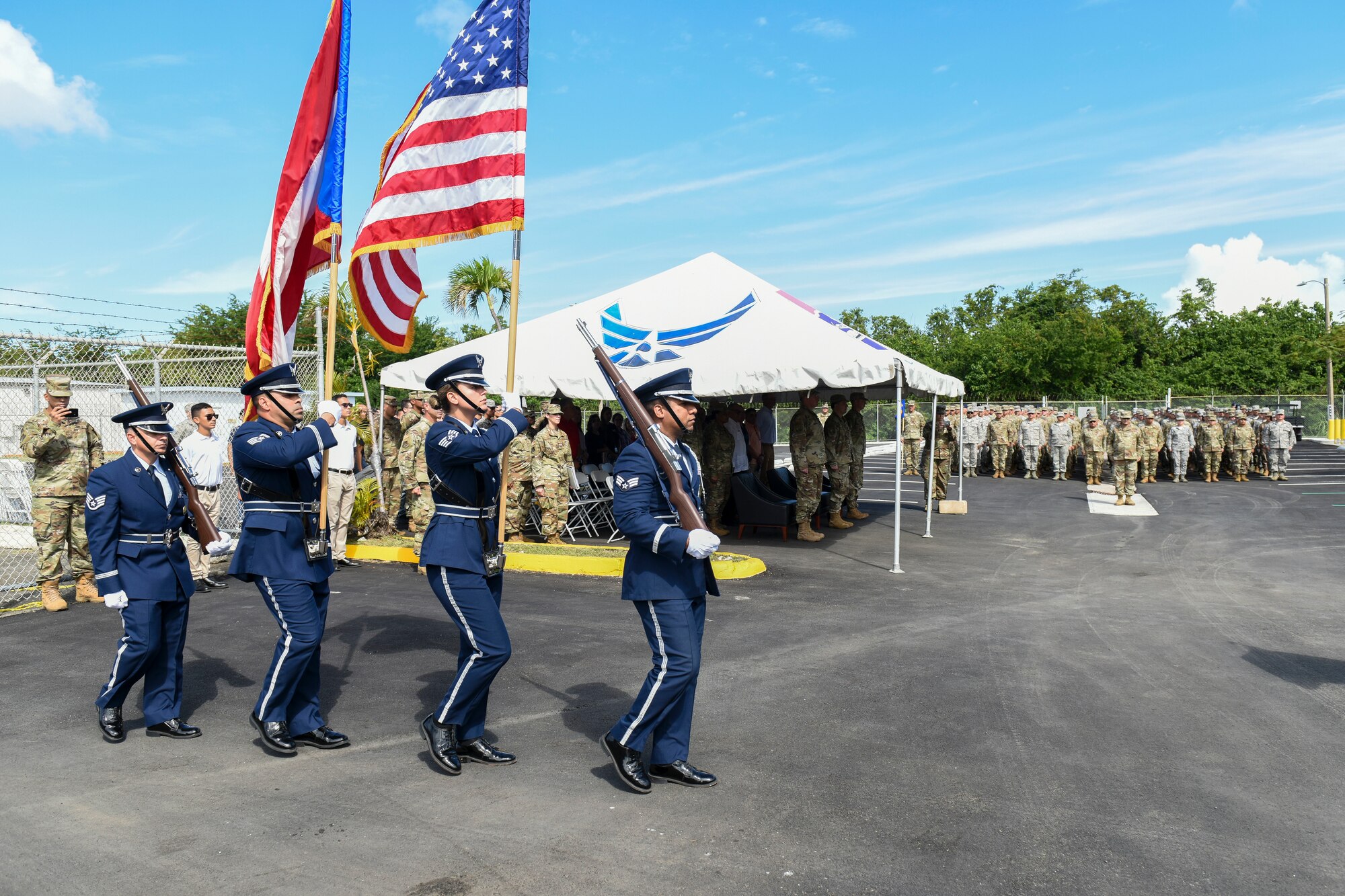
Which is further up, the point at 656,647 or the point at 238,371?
the point at 238,371

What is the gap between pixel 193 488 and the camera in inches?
241

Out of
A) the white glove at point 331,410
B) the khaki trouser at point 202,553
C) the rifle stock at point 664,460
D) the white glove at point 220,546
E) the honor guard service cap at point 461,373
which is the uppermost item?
Result: the honor guard service cap at point 461,373

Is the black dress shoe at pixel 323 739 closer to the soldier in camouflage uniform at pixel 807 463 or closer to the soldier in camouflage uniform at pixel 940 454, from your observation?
the soldier in camouflage uniform at pixel 807 463

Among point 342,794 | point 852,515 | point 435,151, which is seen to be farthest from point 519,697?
point 852,515

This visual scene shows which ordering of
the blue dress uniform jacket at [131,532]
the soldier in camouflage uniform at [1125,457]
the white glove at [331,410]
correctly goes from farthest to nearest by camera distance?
1. the soldier in camouflage uniform at [1125,457]
2. the white glove at [331,410]
3. the blue dress uniform jacket at [131,532]

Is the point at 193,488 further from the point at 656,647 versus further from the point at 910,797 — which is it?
the point at 910,797

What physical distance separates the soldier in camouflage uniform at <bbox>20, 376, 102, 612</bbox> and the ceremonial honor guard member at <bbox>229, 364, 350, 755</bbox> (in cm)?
496

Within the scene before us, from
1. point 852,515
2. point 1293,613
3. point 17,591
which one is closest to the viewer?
point 1293,613

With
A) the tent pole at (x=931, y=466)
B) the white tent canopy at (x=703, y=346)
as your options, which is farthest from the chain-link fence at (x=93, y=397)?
the tent pole at (x=931, y=466)

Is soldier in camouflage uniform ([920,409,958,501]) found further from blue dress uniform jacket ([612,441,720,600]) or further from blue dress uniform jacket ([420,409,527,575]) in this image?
blue dress uniform jacket ([420,409,527,575])

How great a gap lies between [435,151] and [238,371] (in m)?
11.4

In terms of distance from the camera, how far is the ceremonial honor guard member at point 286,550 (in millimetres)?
5031

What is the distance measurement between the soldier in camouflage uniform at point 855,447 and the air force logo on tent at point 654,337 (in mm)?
3317

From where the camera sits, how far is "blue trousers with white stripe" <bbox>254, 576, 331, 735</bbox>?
5.02 meters
